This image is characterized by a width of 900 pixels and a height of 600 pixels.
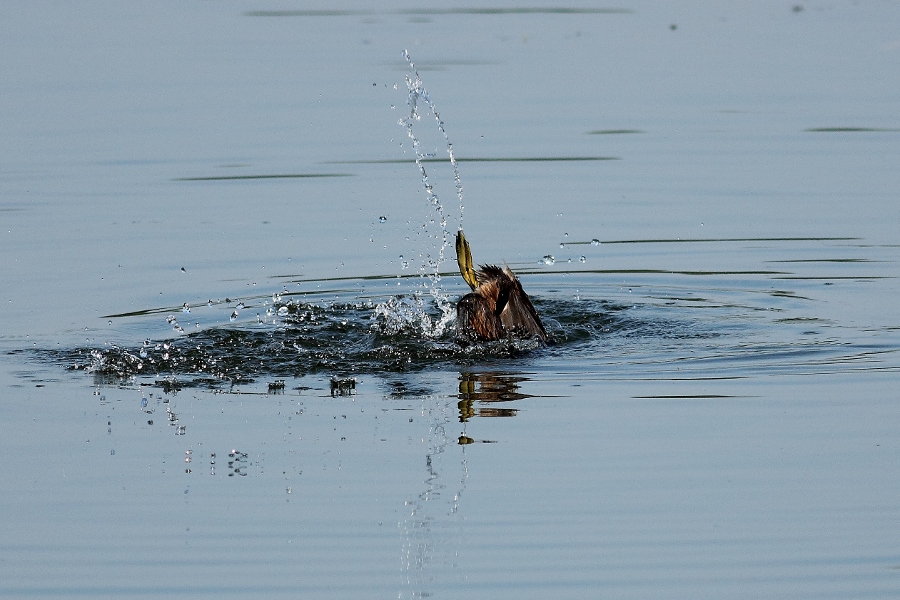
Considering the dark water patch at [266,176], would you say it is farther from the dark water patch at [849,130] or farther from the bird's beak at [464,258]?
the bird's beak at [464,258]

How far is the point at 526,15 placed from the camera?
22562 millimetres

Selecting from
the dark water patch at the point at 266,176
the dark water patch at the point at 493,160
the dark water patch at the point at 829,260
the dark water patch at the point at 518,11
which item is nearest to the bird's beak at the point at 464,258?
the dark water patch at the point at 829,260

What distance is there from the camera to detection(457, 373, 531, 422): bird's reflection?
24.5ft

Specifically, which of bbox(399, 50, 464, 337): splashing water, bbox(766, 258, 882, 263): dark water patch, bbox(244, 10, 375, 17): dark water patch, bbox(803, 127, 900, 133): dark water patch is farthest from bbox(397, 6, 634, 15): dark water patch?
bbox(766, 258, 882, 263): dark water patch

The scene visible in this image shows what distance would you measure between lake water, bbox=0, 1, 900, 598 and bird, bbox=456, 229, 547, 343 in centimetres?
13

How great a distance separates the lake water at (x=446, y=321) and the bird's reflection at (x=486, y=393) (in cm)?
2

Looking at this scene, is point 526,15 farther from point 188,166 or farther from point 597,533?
point 597,533

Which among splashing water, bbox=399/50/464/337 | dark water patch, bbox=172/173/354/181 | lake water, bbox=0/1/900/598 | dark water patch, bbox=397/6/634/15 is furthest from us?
dark water patch, bbox=397/6/634/15

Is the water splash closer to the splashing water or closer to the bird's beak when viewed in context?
the splashing water

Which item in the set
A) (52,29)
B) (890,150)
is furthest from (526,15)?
(890,150)

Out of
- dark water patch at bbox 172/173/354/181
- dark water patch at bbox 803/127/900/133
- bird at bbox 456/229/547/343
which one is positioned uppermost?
dark water patch at bbox 803/127/900/133

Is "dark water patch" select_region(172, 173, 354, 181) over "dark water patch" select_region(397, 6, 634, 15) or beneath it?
beneath

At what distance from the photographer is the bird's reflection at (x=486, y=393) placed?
24.5 feet

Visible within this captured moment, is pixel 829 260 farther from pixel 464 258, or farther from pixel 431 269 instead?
pixel 464 258
